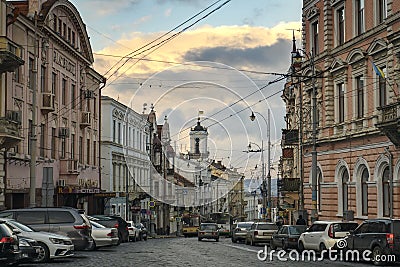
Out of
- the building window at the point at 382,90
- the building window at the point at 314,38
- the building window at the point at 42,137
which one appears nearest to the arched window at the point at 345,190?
the building window at the point at 382,90

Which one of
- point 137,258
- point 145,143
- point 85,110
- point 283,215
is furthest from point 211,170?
point 137,258

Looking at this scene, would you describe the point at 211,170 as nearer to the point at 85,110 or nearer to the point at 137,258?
the point at 85,110

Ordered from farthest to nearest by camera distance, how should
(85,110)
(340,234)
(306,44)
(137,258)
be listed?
(85,110)
(306,44)
(340,234)
(137,258)

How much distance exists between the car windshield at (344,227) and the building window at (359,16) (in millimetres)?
14652

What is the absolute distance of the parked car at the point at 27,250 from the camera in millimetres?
23172

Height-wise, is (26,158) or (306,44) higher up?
(306,44)

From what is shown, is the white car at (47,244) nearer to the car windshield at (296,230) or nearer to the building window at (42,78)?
the car windshield at (296,230)

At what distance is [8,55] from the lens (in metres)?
37.5

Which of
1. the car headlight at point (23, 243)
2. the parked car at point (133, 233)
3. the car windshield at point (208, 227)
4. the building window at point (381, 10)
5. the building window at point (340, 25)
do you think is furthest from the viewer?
the car windshield at point (208, 227)

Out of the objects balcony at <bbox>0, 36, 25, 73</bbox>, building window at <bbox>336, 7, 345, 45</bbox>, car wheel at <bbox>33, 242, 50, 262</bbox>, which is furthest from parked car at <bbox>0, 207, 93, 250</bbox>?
building window at <bbox>336, 7, 345, 45</bbox>

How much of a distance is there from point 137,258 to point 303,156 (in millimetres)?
28219

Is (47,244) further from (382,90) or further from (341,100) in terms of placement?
(341,100)

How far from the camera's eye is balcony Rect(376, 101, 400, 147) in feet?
116

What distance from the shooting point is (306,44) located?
52469 millimetres
